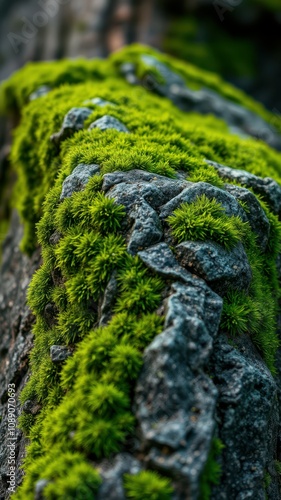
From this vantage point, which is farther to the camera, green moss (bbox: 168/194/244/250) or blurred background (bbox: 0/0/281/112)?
blurred background (bbox: 0/0/281/112)

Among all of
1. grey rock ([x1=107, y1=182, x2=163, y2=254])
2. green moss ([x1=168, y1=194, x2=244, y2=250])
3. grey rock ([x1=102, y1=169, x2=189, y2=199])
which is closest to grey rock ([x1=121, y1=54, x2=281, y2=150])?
grey rock ([x1=102, y1=169, x2=189, y2=199])

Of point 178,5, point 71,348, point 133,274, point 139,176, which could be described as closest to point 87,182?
point 139,176

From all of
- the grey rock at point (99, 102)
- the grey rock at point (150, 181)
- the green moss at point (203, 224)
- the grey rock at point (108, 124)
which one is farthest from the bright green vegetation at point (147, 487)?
the grey rock at point (99, 102)

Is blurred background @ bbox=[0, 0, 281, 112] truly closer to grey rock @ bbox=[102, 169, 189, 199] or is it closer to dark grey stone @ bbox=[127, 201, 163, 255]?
grey rock @ bbox=[102, 169, 189, 199]

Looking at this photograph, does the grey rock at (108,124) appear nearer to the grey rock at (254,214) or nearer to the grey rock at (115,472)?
the grey rock at (254,214)

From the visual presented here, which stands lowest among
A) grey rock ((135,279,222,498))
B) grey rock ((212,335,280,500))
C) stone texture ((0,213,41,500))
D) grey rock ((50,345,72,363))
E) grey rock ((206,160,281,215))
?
stone texture ((0,213,41,500))

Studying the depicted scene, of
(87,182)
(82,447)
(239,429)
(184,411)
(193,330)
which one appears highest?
(87,182)

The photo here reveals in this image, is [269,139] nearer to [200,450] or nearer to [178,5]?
[200,450]
